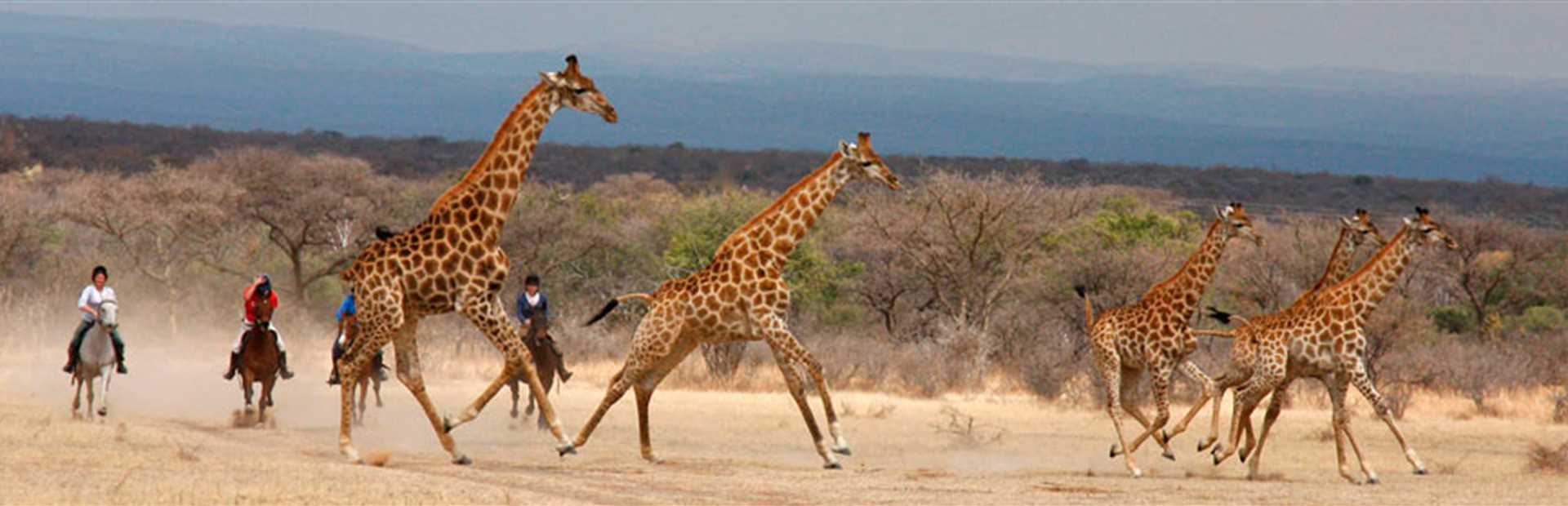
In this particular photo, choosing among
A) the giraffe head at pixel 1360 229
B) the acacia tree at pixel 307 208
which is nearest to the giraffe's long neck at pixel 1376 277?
the giraffe head at pixel 1360 229

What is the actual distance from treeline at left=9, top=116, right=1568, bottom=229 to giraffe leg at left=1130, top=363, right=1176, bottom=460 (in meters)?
59.4

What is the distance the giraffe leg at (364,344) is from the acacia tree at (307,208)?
20.3m

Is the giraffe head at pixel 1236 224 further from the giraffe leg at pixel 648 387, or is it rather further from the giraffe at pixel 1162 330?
the giraffe leg at pixel 648 387

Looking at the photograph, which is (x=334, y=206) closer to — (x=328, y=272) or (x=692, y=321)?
(x=328, y=272)

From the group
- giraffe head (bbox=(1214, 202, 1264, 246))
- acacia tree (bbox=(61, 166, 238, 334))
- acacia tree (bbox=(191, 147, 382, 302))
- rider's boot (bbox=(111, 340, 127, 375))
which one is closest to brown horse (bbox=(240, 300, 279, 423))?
rider's boot (bbox=(111, 340, 127, 375))

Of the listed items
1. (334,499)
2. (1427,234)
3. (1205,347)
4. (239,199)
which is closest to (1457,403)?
(1205,347)

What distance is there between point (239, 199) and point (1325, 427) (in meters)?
23.2

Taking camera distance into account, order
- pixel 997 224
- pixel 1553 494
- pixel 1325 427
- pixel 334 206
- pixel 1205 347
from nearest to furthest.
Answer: pixel 1553 494, pixel 1325 427, pixel 1205 347, pixel 997 224, pixel 334 206

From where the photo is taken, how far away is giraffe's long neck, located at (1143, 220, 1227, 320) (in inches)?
790

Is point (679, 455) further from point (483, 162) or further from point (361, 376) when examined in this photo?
point (483, 162)

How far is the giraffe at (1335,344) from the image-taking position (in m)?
19.1

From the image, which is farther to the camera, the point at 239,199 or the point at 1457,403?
the point at 239,199

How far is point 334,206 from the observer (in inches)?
1625

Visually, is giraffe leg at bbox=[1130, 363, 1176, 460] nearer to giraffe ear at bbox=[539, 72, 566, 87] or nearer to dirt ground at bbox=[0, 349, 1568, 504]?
dirt ground at bbox=[0, 349, 1568, 504]
